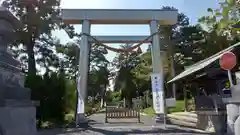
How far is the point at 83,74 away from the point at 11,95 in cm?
793

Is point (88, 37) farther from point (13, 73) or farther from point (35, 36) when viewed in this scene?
point (13, 73)

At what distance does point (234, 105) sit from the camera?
484cm

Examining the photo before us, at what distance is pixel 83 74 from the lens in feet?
40.2

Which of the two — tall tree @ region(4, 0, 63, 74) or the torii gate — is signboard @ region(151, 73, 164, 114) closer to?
the torii gate

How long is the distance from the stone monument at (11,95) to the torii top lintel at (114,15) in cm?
777

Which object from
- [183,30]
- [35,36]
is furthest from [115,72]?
[35,36]

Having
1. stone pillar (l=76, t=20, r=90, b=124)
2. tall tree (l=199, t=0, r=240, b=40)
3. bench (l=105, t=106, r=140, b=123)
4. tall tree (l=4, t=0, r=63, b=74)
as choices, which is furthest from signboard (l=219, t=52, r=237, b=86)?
tall tree (l=4, t=0, r=63, b=74)

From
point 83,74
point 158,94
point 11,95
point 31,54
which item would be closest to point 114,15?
point 83,74

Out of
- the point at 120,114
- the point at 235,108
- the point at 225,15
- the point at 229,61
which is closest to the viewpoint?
the point at 225,15

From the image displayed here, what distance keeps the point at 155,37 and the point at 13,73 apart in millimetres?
9270

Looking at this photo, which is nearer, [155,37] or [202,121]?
[202,121]

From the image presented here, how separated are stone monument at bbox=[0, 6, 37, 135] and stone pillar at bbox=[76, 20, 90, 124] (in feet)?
21.6

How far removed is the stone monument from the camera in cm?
385

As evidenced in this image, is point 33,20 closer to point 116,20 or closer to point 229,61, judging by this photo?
point 116,20
